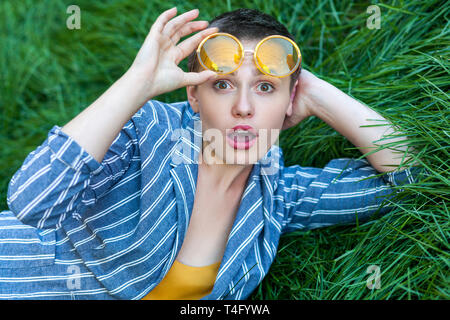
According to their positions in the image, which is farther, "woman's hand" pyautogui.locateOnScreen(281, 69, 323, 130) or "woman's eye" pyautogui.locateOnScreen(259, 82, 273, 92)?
"woman's hand" pyautogui.locateOnScreen(281, 69, 323, 130)

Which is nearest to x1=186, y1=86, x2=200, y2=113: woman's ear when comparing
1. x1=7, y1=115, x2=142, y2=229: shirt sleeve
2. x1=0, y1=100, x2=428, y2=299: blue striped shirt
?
x1=0, y1=100, x2=428, y2=299: blue striped shirt

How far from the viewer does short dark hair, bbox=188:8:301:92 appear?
7.42ft

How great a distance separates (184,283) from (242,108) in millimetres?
901

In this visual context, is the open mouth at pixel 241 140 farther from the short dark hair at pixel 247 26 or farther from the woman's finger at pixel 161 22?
the woman's finger at pixel 161 22

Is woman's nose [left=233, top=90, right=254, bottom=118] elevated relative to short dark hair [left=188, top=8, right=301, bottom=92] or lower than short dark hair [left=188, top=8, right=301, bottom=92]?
lower

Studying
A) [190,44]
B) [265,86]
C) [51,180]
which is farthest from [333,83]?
[51,180]

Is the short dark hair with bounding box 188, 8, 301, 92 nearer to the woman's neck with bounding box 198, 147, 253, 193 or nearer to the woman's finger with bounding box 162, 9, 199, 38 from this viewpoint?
the woman's finger with bounding box 162, 9, 199, 38

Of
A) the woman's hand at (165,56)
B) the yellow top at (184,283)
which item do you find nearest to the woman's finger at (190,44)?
the woman's hand at (165,56)

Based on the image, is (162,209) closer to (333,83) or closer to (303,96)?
(303,96)

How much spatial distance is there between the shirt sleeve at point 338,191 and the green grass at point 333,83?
0.09m

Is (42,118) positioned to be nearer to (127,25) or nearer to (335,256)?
(127,25)

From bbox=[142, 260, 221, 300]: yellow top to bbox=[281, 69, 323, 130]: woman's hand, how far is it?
0.89 m

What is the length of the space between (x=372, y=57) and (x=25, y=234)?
7.22 feet

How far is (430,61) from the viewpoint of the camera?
267 cm
